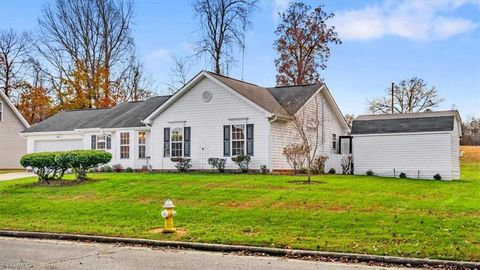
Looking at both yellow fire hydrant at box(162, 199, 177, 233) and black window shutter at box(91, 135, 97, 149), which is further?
black window shutter at box(91, 135, 97, 149)

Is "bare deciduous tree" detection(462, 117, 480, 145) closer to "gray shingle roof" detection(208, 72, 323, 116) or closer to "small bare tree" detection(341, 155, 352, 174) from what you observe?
"small bare tree" detection(341, 155, 352, 174)

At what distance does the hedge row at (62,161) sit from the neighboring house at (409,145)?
1468 cm

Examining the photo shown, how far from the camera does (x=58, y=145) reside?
36.0 meters

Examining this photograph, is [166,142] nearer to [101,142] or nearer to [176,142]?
[176,142]

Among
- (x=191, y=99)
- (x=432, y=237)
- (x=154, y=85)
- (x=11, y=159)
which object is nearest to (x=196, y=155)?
(x=191, y=99)

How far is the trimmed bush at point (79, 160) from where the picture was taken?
22.7 metres

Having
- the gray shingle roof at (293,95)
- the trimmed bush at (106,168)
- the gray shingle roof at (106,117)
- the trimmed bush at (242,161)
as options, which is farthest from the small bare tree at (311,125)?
the trimmed bush at (106,168)

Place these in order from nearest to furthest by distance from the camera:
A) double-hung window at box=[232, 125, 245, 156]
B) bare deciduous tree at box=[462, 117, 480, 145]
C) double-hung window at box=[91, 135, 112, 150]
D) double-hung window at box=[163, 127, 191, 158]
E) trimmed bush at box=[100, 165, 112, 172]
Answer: double-hung window at box=[232, 125, 245, 156], double-hung window at box=[163, 127, 191, 158], trimmed bush at box=[100, 165, 112, 172], double-hung window at box=[91, 135, 112, 150], bare deciduous tree at box=[462, 117, 480, 145]

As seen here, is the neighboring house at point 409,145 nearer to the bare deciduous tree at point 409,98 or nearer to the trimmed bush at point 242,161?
the trimmed bush at point 242,161

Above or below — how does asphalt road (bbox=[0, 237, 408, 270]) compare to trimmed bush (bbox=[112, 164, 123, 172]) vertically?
below

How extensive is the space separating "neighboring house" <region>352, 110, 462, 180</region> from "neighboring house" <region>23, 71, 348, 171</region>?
2.04m

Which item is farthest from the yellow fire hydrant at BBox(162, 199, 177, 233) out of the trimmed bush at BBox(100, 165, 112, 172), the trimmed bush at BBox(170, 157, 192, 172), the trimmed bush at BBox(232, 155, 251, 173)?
the trimmed bush at BBox(100, 165, 112, 172)

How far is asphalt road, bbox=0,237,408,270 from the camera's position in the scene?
943cm

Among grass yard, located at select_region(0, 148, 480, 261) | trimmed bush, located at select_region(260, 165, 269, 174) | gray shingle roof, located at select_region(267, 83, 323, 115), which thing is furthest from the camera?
gray shingle roof, located at select_region(267, 83, 323, 115)
